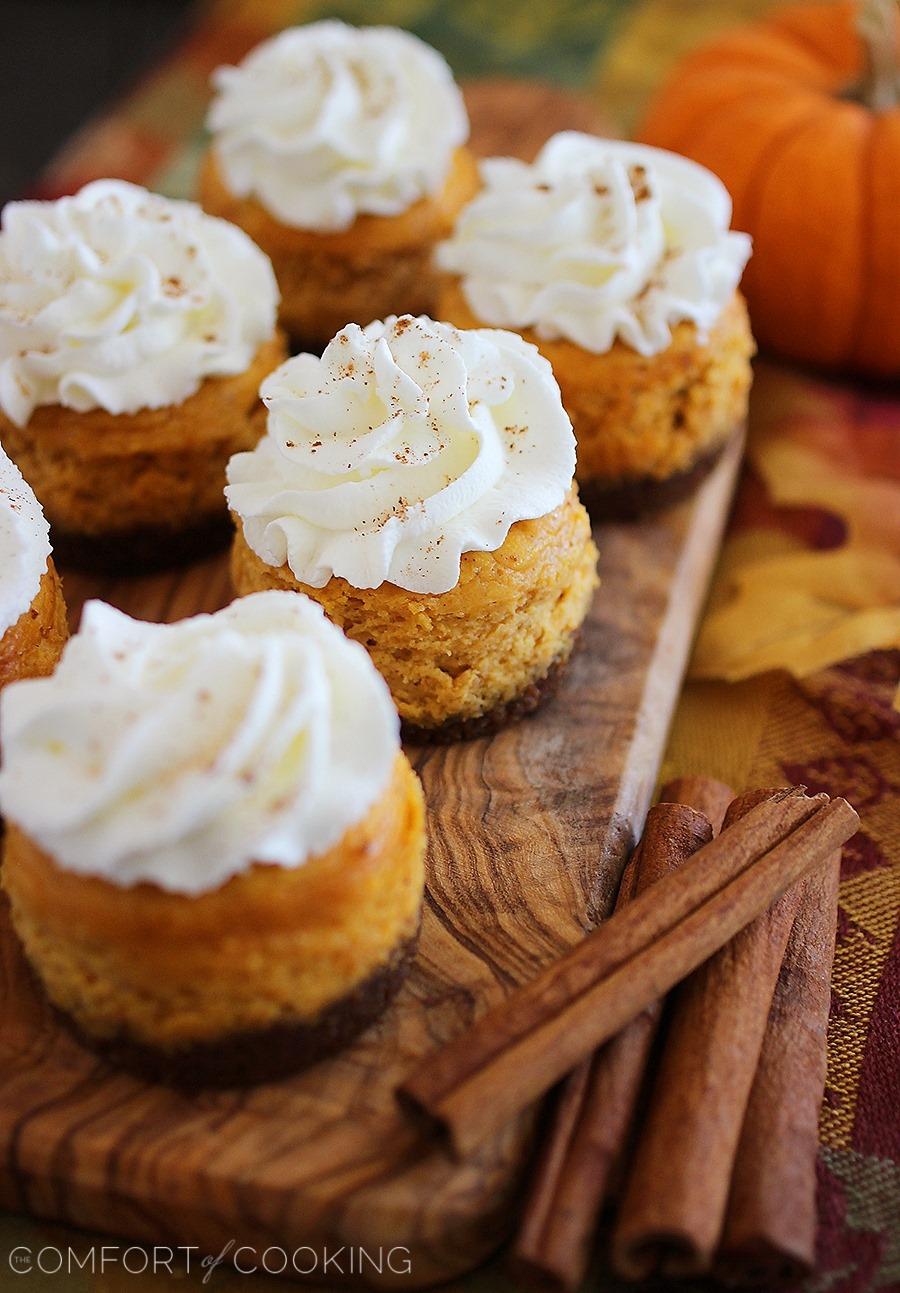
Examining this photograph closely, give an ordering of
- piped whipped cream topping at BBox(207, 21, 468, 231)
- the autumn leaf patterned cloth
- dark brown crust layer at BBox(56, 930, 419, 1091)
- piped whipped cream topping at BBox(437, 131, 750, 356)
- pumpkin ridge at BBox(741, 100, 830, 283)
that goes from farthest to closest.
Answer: pumpkin ridge at BBox(741, 100, 830, 283) < piped whipped cream topping at BBox(207, 21, 468, 231) < piped whipped cream topping at BBox(437, 131, 750, 356) < the autumn leaf patterned cloth < dark brown crust layer at BBox(56, 930, 419, 1091)

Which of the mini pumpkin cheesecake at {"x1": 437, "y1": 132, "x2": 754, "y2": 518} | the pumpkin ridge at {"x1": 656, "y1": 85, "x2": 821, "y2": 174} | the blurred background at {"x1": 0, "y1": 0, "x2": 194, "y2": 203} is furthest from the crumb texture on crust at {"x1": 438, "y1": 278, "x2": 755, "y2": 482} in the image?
the blurred background at {"x1": 0, "y1": 0, "x2": 194, "y2": 203}

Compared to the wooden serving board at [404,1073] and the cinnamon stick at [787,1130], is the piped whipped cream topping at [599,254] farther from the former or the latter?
the cinnamon stick at [787,1130]

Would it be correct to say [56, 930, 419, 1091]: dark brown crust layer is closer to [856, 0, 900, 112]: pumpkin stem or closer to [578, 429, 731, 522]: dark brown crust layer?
[578, 429, 731, 522]: dark brown crust layer

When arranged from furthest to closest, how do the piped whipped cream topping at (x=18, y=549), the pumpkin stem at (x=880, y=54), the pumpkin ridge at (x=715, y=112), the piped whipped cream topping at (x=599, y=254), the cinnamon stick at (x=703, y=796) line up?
1. the pumpkin ridge at (x=715, y=112)
2. the pumpkin stem at (x=880, y=54)
3. the piped whipped cream topping at (x=599, y=254)
4. the cinnamon stick at (x=703, y=796)
5. the piped whipped cream topping at (x=18, y=549)

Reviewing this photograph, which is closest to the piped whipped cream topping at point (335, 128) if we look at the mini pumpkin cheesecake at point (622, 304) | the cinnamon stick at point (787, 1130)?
the mini pumpkin cheesecake at point (622, 304)

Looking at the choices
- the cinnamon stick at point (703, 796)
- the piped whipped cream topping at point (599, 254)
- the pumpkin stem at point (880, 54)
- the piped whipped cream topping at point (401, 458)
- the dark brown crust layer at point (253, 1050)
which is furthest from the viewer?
the pumpkin stem at point (880, 54)

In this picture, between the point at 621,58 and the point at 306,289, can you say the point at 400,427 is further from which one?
the point at 621,58

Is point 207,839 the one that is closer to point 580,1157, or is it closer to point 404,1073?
point 404,1073
